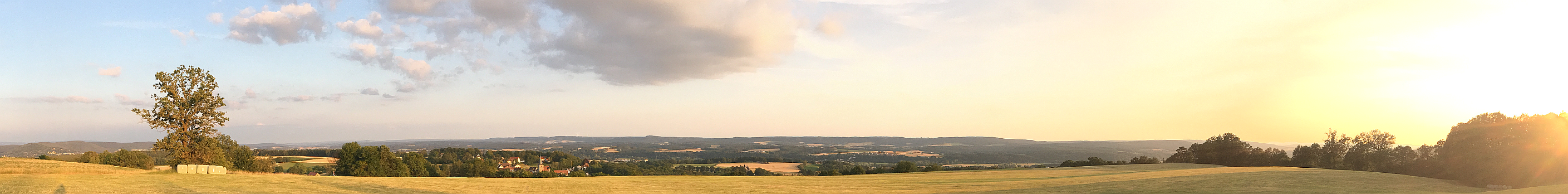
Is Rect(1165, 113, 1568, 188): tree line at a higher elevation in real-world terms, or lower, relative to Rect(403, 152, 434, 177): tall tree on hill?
higher

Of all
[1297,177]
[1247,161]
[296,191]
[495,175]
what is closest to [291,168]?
[495,175]

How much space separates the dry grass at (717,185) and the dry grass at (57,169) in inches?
60.7

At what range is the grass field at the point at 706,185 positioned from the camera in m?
21.0

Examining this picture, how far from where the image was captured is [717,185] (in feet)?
93.4

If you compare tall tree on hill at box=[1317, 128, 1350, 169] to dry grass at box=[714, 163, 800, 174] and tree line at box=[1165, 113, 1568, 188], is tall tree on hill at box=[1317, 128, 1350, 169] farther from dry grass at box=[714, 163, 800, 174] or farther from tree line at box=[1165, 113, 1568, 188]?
dry grass at box=[714, 163, 800, 174]

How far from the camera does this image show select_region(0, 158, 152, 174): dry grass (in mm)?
26156

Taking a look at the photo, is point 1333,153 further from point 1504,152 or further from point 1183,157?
point 1504,152

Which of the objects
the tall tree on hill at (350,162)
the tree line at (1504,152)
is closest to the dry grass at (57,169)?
the tall tree on hill at (350,162)

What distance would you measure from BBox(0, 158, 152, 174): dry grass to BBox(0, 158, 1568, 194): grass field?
242 mm

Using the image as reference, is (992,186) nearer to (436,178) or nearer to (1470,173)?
(1470,173)

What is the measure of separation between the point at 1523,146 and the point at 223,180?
49.0 m

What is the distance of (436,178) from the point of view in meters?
31.2

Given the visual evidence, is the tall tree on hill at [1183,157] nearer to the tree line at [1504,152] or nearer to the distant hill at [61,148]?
the tree line at [1504,152]

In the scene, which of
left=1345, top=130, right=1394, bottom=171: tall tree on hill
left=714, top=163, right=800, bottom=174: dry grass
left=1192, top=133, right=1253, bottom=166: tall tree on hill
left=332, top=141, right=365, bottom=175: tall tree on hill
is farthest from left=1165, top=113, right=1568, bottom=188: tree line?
left=714, top=163, right=800, bottom=174: dry grass
